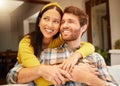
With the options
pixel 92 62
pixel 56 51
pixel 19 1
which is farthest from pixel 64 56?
pixel 19 1

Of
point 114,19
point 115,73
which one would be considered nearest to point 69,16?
point 115,73

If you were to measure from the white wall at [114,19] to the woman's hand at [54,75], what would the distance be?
3358mm

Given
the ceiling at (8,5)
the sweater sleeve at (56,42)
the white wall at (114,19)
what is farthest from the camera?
the white wall at (114,19)

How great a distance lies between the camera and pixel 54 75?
0.95m

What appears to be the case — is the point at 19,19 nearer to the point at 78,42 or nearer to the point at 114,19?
the point at 114,19

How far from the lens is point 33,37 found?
3.65 feet

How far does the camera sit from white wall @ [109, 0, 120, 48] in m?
4.20

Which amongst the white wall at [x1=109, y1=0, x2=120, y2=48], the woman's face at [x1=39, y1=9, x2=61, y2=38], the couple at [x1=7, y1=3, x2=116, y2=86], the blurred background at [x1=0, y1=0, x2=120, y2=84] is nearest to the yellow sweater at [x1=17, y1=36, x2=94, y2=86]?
the couple at [x1=7, y1=3, x2=116, y2=86]

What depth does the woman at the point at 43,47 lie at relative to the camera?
38.1 inches

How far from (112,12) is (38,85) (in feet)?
11.4

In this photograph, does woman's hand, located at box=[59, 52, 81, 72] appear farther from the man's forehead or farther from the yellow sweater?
the man's forehead

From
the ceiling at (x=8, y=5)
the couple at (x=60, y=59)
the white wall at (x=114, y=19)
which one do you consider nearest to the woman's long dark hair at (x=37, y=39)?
the couple at (x=60, y=59)

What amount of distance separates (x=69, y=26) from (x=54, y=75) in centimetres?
26

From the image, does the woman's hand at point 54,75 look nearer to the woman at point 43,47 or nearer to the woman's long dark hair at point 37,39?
the woman at point 43,47
